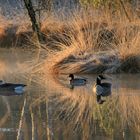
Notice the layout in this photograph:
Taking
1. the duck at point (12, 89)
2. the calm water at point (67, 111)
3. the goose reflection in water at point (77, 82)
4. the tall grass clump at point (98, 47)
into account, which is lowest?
the calm water at point (67, 111)

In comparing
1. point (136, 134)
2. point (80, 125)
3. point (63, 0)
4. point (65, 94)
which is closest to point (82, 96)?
point (65, 94)

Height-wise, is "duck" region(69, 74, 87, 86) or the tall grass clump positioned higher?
the tall grass clump

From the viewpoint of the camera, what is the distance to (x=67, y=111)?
11.1 m

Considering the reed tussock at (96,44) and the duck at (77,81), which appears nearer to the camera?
the duck at (77,81)

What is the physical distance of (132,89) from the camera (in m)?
13.1

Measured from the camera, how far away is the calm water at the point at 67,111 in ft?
31.0

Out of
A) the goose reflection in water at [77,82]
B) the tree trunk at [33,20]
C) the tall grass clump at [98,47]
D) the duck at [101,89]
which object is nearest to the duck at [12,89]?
the goose reflection in water at [77,82]

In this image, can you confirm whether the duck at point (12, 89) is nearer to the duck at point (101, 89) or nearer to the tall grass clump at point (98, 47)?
the duck at point (101, 89)

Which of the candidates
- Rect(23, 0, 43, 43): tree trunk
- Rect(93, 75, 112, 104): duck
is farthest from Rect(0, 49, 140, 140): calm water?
Rect(23, 0, 43, 43): tree trunk

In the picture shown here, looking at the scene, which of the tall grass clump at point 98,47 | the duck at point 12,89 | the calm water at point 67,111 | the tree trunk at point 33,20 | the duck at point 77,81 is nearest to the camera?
the calm water at point 67,111

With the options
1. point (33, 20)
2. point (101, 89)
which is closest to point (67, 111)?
point (101, 89)

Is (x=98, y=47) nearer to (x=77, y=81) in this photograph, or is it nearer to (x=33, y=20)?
(x=77, y=81)

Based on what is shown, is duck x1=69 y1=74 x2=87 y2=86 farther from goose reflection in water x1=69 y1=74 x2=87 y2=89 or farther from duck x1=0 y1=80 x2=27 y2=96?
duck x1=0 y1=80 x2=27 y2=96

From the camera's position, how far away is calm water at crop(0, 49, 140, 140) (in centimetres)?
945
